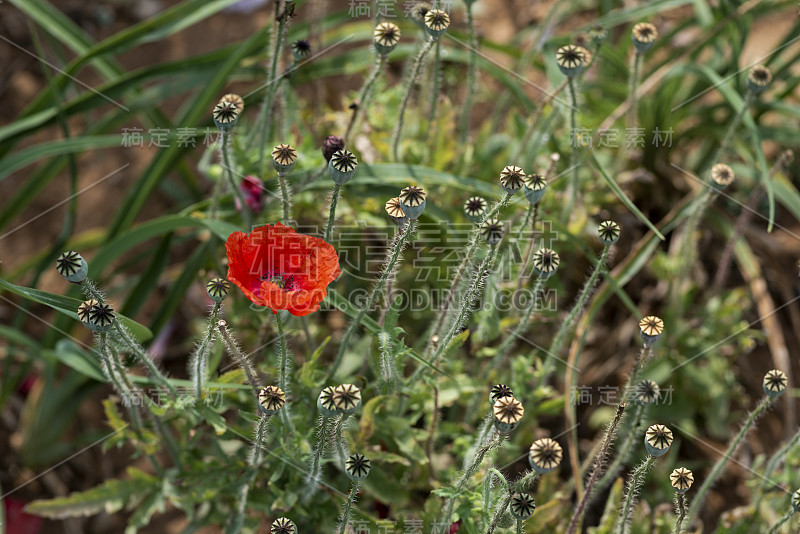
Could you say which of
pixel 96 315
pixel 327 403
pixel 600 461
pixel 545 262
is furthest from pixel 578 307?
pixel 96 315

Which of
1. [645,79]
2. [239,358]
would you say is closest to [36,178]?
[239,358]

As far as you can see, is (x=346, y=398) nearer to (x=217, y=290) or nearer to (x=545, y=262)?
(x=217, y=290)

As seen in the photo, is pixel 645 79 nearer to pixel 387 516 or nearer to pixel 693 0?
pixel 693 0

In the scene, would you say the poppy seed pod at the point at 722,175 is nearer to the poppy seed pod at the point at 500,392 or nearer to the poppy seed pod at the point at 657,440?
the poppy seed pod at the point at 657,440

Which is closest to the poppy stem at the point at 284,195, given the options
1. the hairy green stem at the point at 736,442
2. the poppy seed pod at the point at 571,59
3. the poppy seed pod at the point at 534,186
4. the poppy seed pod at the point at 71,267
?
the poppy seed pod at the point at 71,267

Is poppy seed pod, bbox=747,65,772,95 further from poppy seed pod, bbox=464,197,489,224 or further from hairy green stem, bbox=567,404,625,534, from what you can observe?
hairy green stem, bbox=567,404,625,534
